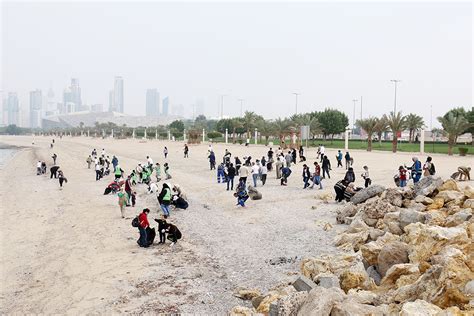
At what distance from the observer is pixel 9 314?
883 cm

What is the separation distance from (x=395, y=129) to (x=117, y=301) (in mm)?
39005

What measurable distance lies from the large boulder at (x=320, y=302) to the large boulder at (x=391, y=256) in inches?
99.4

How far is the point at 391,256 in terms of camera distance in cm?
872

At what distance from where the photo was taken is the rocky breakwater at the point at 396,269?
245 inches

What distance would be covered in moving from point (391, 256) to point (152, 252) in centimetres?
628

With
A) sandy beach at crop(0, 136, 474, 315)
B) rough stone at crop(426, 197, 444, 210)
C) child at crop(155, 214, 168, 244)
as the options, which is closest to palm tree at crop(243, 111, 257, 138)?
sandy beach at crop(0, 136, 474, 315)

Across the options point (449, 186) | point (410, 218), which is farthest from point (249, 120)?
point (410, 218)

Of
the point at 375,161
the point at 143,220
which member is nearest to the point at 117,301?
the point at 143,220

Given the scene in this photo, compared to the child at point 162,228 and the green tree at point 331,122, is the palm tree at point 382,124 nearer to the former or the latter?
the green tree at point 331,122

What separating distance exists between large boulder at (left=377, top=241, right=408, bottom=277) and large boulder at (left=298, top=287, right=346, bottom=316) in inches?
99.4

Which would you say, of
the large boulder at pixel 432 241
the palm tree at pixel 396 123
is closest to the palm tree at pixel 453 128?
the palm tree at pixel 396 123

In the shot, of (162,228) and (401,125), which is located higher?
(401,125)

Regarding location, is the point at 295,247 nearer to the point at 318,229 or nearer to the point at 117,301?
the point at 318,229

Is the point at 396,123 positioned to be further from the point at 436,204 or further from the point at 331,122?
the point at 436,204
